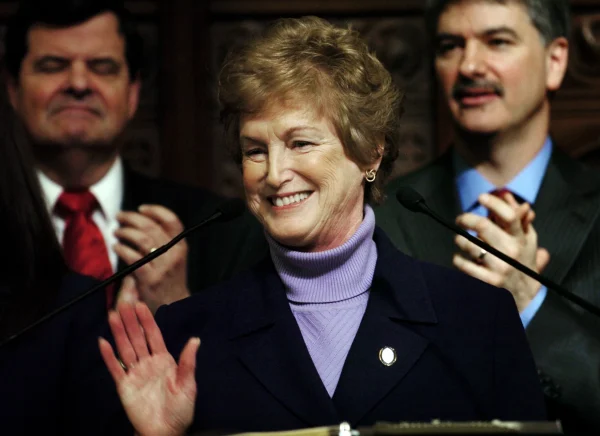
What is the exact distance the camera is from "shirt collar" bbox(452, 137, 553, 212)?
310 cm

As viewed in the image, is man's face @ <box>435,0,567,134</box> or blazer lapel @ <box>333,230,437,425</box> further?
man's face @ <box>435,0,567,134</box>

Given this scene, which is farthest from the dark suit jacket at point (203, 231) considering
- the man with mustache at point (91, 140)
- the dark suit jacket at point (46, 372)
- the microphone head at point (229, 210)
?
the microphone head at point (229, 210)

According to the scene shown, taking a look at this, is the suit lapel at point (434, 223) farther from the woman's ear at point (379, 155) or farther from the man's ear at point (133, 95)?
the man's ear at point (133, 95)

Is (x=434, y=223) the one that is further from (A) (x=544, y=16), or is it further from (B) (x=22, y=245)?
(B) (x=22, y=245)

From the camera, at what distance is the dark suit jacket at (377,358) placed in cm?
221

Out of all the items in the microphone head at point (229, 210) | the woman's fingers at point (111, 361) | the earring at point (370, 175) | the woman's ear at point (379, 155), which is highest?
the woman's ear at point (379, 155)

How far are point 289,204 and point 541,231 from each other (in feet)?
3.27

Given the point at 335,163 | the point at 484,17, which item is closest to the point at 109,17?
the point at 484,17

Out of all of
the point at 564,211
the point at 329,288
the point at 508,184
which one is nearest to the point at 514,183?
the point at 508,184

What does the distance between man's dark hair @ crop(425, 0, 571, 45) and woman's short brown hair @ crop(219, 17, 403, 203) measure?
2.77ft

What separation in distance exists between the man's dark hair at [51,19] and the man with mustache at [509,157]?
863 millimetres

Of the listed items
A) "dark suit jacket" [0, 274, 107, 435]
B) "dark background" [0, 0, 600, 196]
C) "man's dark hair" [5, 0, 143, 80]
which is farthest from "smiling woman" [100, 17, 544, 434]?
"dark background" [0, 0, 600, 196]

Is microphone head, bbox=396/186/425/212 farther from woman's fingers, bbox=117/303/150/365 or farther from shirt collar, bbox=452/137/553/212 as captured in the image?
shirt collar, bbox=452/137/553/212

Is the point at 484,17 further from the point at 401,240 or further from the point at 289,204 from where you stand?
the point at 289,204
